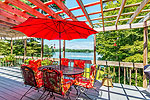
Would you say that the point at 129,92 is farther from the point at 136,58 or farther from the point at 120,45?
the point at 120,45

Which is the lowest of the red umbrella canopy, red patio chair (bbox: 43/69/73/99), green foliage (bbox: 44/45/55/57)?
red patio chair (bbox: 43/69/73/99)

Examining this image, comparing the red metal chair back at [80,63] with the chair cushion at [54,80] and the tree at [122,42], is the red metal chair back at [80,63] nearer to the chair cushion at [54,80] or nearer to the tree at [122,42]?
the chair cushion at [54,80]

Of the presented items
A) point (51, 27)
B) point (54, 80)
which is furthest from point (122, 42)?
point (54, 80)

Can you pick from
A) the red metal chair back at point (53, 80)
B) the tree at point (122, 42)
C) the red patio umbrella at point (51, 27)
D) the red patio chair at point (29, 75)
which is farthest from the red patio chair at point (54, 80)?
the tree at point (122, 42)

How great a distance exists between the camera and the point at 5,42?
1184cm

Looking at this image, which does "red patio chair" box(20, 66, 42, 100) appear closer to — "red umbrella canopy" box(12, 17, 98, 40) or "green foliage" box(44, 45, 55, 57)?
"red umbrella canopy" box(12, 17, 98, 40)

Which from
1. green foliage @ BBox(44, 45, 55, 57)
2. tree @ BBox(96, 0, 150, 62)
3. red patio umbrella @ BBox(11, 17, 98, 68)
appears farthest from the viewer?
tree @ BBox(96, 0, 150, 62)

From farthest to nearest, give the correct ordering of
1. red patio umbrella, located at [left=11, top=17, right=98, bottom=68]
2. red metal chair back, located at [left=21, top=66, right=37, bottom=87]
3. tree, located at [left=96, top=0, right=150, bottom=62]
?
tree, located at [left=96, top=0, right=150, bottom=62]
red metal chair back, located at [left=21, top=66, right=37, bottom=87]
red patio umbrella, located at [left=11, top=17, right=98, bottom=68]

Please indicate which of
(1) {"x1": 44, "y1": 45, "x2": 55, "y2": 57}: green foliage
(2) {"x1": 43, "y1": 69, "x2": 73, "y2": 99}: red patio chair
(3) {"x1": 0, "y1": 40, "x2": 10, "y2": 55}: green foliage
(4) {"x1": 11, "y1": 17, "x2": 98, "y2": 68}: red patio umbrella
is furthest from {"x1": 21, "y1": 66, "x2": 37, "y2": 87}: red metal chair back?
(3) {"x1": 0, "y1": 40, "x2": 10, "y2": 55}: green foliage

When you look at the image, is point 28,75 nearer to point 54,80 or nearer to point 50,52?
point 54,80

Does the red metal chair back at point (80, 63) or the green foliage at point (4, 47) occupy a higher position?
the green foliage at point (4, 47)

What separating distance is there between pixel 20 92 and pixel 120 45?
8.06m

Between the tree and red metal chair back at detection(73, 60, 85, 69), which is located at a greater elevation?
the tree

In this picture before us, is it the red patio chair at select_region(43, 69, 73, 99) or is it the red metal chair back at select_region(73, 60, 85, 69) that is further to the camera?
the red metal chair back at select_region(73, 60, 85, 69)
